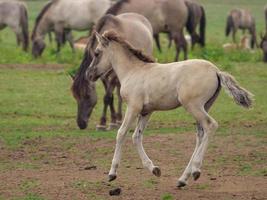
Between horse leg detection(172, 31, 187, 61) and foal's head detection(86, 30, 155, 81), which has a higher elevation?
foal's head detection(86, 30, 155, 81)

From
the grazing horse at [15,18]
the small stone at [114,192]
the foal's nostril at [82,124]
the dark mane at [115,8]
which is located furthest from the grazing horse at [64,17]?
the small stone at [114,192]

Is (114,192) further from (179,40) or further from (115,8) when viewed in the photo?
(179,40)

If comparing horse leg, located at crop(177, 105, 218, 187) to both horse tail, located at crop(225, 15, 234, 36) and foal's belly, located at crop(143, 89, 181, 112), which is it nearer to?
foal's belly, located at crop(143, 89, 181, 112)

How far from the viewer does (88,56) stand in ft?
48.2

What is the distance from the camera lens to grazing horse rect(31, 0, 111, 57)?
26.0m

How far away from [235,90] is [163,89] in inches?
31.6

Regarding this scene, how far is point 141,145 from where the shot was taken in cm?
1013

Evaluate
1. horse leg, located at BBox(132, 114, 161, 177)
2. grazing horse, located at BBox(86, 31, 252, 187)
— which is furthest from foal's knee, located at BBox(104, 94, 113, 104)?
horse leg, located at BBox(132, 114, 161, 177)

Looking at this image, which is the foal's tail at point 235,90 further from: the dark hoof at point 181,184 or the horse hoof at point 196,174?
the dark hoof at point 181,184

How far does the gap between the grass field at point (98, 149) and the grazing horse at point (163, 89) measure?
15.9 inches

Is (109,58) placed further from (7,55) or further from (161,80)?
(7,55)

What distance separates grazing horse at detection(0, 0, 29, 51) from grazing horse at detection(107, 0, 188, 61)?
753cm

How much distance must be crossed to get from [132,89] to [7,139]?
12.8 ft

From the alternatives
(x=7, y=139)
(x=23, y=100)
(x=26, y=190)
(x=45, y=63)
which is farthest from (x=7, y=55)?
(x=26, y=190)
